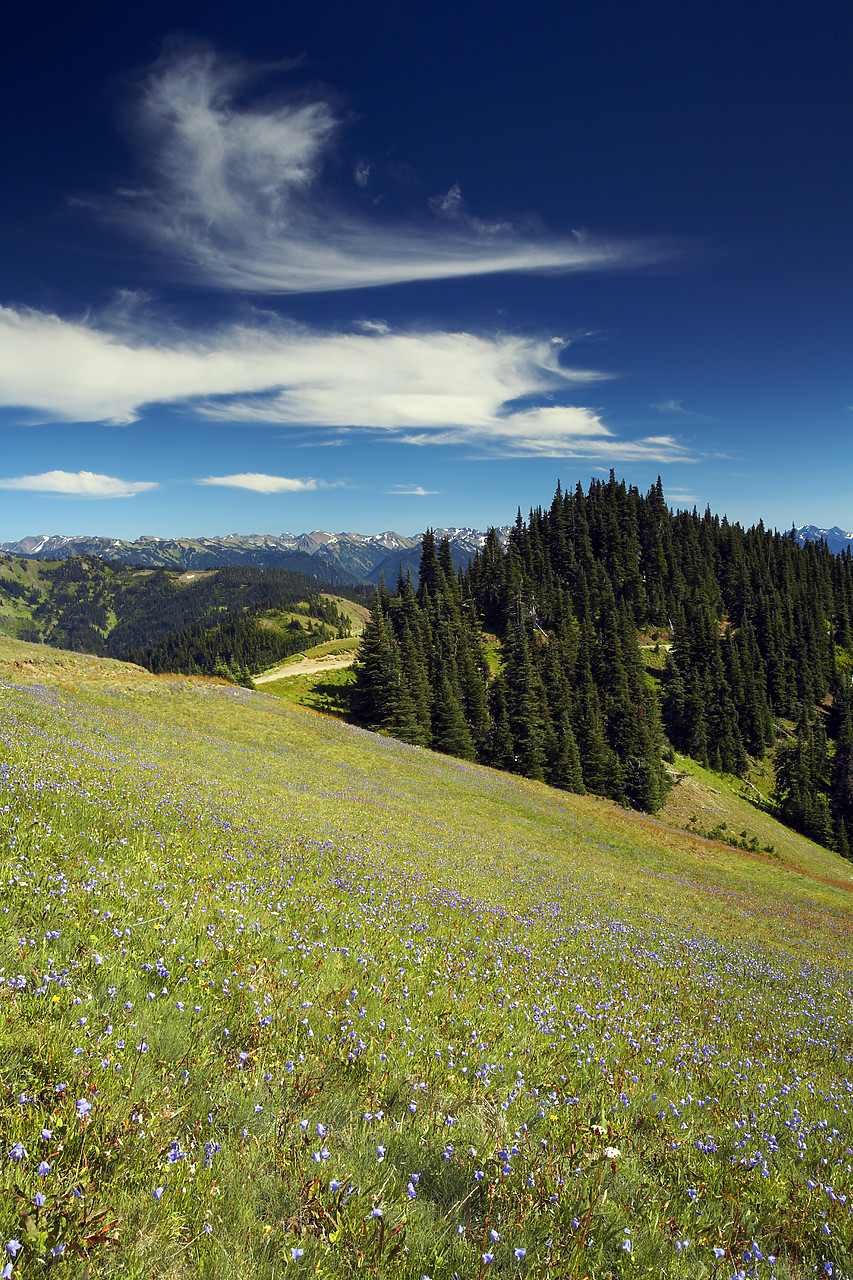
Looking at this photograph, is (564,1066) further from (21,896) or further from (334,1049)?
(21,896)

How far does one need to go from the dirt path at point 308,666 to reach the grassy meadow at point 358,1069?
7354cm

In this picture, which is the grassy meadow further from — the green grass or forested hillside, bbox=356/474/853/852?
the green grass

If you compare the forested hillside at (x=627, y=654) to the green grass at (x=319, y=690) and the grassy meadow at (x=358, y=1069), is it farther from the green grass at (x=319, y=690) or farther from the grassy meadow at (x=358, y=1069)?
the grassy meadow at (x=358, y=1069)

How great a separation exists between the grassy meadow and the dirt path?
73.5m

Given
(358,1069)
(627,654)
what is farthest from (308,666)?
(358,1069)


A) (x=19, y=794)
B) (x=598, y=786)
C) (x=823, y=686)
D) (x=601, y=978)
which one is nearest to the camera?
(x=19, y=794)

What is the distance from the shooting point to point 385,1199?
306cm

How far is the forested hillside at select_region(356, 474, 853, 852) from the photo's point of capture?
65312 mm

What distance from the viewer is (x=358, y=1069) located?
14.7 ft

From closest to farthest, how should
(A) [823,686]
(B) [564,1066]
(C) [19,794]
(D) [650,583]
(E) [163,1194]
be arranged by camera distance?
(E) [163,1194] < (B) [564,1066] < (C) [19,794] < (A) [823,686] < (D) [650,583]

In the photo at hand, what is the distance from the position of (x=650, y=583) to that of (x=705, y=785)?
55.9 m

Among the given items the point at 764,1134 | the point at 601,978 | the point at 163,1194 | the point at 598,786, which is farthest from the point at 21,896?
the point at 598,786

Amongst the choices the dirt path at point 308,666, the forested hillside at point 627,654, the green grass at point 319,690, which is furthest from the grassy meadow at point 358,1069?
the dirt path at point 308,666

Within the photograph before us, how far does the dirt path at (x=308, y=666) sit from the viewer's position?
284 ft
